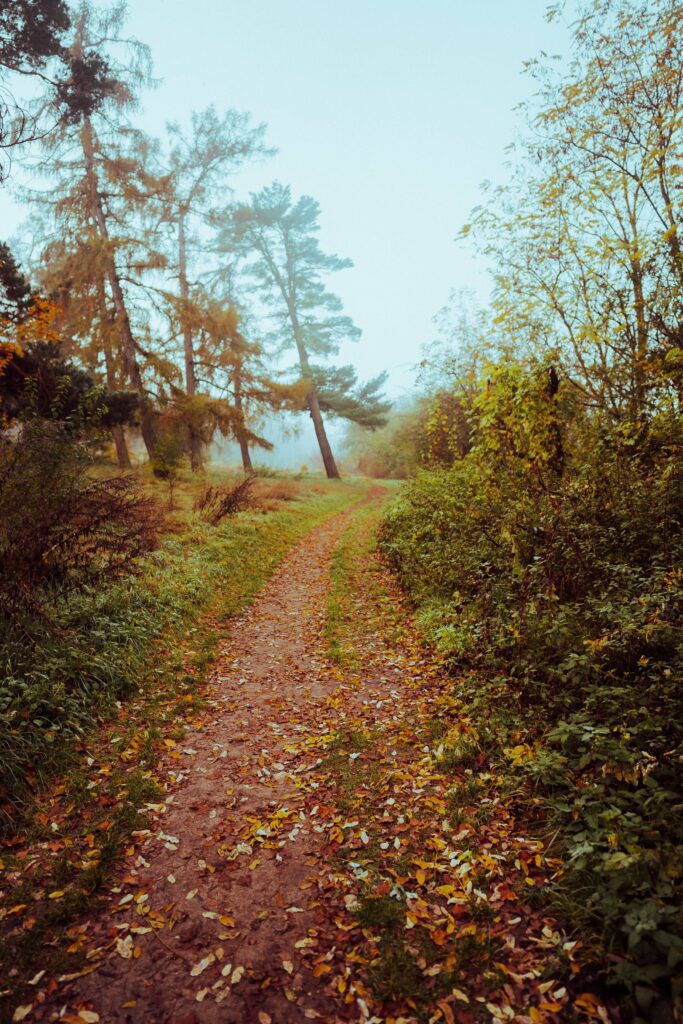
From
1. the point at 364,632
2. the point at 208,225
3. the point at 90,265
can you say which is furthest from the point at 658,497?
the point at 208,225

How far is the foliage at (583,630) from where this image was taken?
256 centimetres

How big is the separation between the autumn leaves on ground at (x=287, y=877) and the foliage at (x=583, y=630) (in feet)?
1.21

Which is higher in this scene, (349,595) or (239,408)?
(239,408)

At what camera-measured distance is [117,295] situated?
51.3 ft

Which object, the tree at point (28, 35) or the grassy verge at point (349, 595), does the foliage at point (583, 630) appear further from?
the tree at point (28, 35)

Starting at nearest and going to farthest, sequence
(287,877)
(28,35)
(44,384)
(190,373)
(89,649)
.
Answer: (287,877)
(89,649)
(28,35)
(44,384)
(190,373)

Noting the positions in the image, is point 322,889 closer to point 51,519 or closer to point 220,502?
point 51,519

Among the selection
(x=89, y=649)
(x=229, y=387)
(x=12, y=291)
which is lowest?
(x=89, y=649)

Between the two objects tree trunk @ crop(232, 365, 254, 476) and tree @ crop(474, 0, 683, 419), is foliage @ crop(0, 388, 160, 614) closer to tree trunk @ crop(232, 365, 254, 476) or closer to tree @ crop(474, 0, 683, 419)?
tree @ crop(474, 0, 683, 419)

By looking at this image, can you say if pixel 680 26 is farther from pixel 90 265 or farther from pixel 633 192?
pixel 90 265

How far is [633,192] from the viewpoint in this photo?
675 centimetres

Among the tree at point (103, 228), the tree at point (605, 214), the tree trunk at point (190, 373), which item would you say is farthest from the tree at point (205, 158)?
the tree at point (605, 214)

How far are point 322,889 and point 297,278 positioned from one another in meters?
28.3

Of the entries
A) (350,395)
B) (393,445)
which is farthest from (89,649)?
(393,445)
